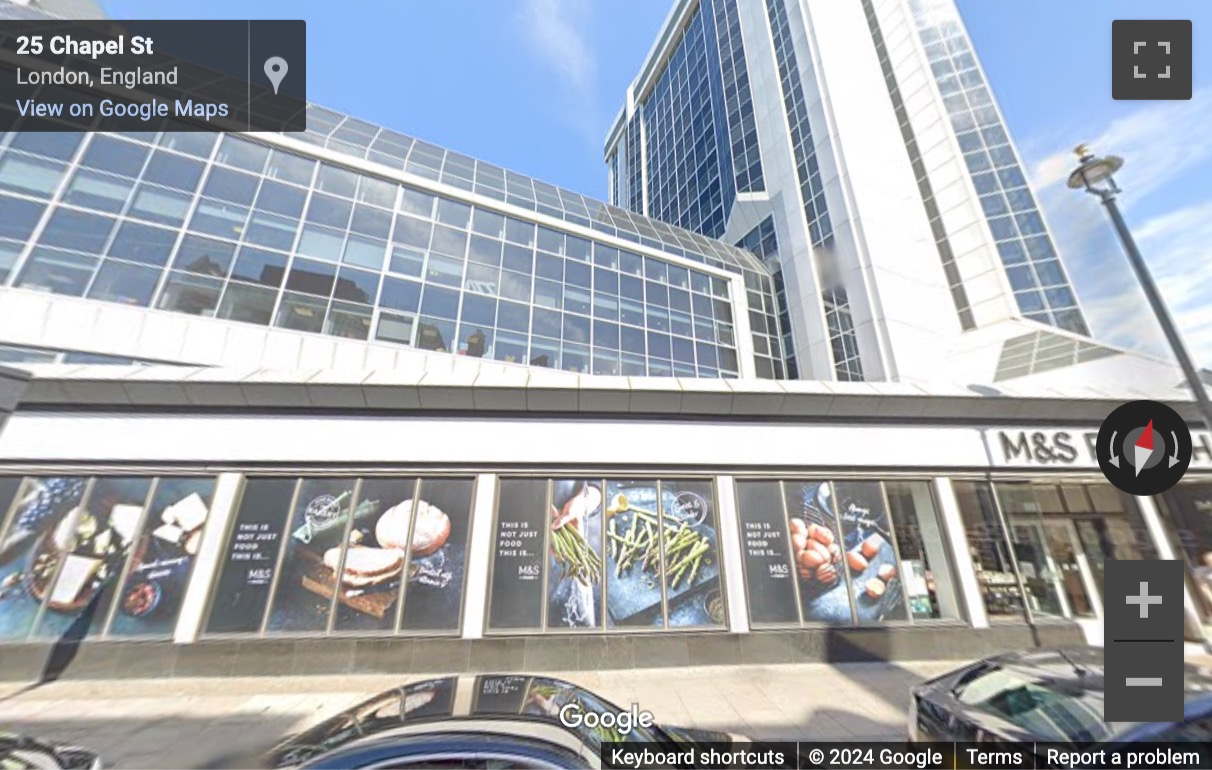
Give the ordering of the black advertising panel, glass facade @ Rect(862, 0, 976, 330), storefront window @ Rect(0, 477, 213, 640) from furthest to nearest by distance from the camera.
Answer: glass facade @ Rect(862, 0, 976, 330), the black advertising panel, storefront window @ Rect(0, 477, 213, 640)

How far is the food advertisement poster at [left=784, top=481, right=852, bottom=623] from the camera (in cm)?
855

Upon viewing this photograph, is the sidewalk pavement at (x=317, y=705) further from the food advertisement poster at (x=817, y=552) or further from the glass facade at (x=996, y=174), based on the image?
the glass facade at (x=996, y=174)

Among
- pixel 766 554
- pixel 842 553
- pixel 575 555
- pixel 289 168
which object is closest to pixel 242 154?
pixel 289 168

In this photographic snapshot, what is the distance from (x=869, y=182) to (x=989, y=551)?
23.6 meters

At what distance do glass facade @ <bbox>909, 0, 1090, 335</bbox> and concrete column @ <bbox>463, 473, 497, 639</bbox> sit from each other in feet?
93.2

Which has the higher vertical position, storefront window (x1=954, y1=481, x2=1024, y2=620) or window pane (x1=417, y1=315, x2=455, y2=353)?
window pane (x1=417, y1=315, x2=455, y2=353)

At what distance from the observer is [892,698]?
6527mm

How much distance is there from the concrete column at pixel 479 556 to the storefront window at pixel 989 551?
10150 millimetres

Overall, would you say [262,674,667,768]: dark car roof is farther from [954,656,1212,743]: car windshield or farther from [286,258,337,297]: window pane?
[286,258,337,297]: window pane

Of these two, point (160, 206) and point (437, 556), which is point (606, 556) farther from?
point (160, 206)

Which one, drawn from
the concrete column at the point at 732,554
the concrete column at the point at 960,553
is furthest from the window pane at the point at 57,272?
the concrete column at the point at 960,553

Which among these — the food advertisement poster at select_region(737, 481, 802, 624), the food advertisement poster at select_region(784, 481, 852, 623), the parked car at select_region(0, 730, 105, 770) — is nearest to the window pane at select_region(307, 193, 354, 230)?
the parked car at select_region(0, 730, 105, 770)

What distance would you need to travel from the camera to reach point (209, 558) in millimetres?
7785

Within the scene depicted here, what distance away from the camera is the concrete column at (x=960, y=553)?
8789 millimetres
